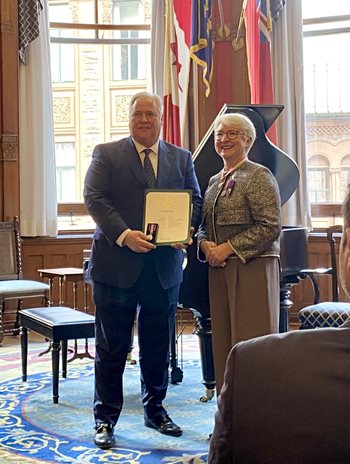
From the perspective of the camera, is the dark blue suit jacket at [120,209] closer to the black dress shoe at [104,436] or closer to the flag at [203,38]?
the black dress shoe at [104,436]

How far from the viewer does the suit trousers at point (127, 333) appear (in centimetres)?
312

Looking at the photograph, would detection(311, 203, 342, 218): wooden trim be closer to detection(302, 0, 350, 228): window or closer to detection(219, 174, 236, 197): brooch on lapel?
detection(302, 0, 350, 228): window

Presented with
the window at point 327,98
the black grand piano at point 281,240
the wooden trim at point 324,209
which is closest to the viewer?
the black grand piano at point 281,240

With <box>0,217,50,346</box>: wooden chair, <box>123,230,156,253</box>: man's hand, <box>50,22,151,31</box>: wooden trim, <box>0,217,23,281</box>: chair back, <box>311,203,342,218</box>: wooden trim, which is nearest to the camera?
<box>123,230,156,253</box>: man's hand

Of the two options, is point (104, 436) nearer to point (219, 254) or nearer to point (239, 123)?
point (219, 254)

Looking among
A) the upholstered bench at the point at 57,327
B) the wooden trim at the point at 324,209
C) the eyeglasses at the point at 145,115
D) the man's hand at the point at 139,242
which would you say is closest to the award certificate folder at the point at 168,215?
the man's hand at the point at 139,242

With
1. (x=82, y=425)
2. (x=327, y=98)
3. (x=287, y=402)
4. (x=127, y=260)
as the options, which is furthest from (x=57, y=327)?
(x=327, y=98)

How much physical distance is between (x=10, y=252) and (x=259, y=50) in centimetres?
294

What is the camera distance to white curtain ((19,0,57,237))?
21.8 ft

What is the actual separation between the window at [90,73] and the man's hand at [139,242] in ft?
14.2

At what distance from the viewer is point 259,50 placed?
21.0ft

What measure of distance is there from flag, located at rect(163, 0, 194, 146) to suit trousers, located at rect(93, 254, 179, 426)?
3.64 meters

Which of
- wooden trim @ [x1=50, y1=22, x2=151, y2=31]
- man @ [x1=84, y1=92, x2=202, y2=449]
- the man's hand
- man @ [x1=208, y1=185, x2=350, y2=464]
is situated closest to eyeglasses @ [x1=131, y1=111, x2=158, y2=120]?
man @ [x1=84, y1=92, x2=202, y2=449]

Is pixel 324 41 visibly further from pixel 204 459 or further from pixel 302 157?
pixel 204 459
